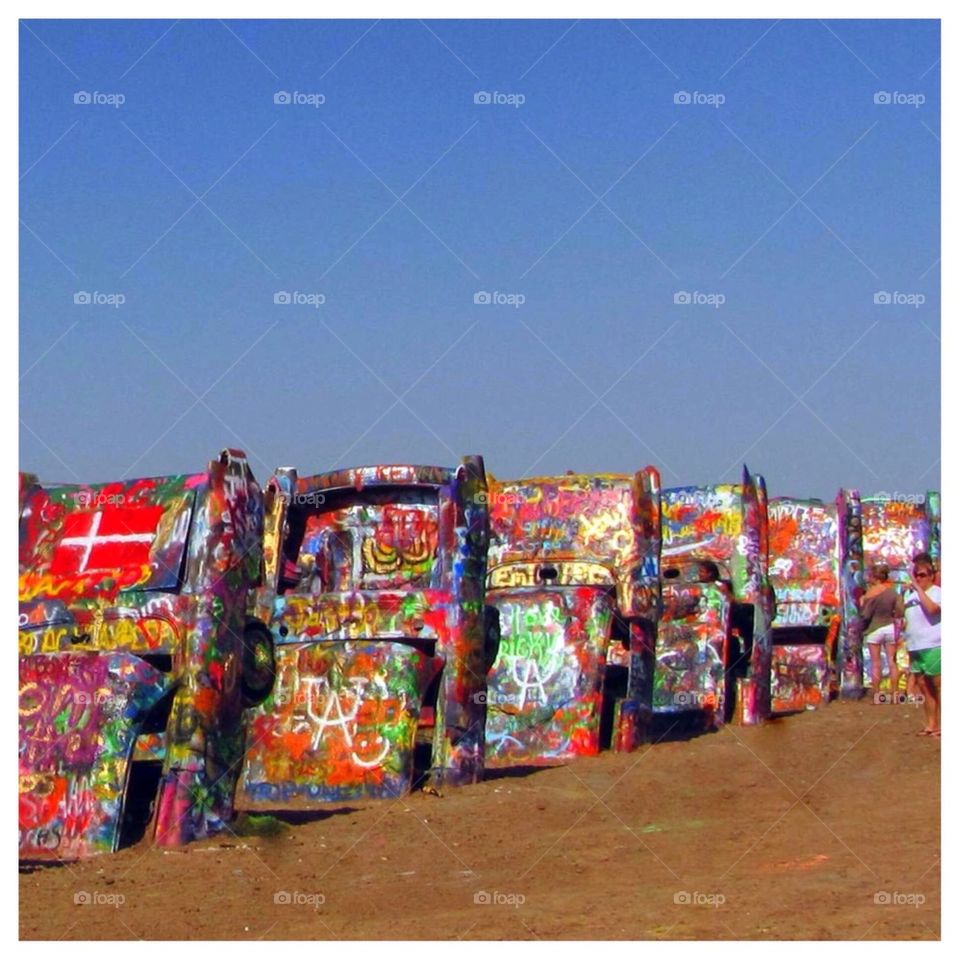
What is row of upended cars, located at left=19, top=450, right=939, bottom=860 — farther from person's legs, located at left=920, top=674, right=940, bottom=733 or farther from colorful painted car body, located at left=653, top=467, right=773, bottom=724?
person's legs, located at left=920, top=674, right=940, bottom=733

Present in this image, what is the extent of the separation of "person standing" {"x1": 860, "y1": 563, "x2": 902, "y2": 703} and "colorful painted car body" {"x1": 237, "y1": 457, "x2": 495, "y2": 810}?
5.96 m

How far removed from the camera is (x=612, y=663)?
16609 millimetres

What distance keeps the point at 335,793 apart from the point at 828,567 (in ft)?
28.7

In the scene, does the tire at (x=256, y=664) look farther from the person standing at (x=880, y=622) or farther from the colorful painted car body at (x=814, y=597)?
the colorful painted car body at (x=814, y=597)

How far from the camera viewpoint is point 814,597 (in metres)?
20.7

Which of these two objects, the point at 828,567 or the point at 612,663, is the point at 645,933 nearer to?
the point at 612,663

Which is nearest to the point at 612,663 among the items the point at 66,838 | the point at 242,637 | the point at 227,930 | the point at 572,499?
the point at 572,499

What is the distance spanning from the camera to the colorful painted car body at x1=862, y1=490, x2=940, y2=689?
21.7 metres

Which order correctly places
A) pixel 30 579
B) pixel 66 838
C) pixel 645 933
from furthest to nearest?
pixel 30 579, pixel 66 838, pixel 645 933

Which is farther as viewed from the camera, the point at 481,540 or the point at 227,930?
the point at 481,540

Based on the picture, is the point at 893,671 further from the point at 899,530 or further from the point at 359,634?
the point at 359,634

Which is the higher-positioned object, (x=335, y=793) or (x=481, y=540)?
(x=481, y=540)

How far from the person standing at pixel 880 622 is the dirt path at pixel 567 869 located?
4167 mm

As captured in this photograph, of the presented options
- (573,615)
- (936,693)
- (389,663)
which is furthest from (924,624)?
(389,663)
